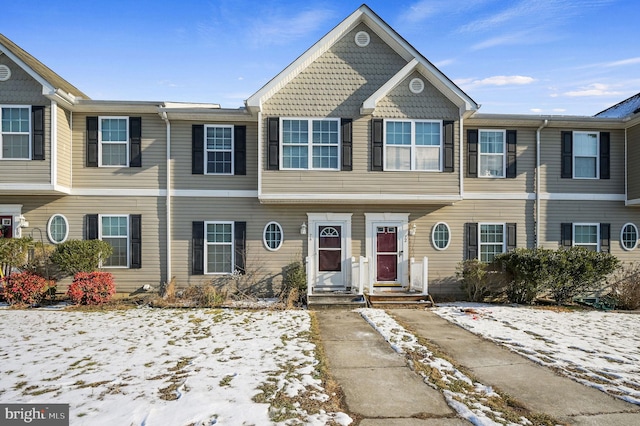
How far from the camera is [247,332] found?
7570mm

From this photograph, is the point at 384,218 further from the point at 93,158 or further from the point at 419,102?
the point at 93,158

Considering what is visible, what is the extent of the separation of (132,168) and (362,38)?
805cm

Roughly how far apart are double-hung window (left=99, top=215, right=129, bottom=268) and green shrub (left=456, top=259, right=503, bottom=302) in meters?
10.4

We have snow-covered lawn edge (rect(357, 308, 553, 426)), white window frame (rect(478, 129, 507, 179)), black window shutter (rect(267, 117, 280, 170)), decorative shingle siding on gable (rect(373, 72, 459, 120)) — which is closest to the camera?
snow-covered lawn edge (rect(357, 308, 553, 426))

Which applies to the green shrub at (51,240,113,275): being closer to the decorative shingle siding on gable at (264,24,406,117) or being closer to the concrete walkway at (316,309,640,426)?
the decorative shingle siding on gable at (264,24,406,117)

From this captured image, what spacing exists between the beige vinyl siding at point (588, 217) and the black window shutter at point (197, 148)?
1117 centimetres

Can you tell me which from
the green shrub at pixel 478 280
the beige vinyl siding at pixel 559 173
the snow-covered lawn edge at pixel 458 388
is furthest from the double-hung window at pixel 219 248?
the beige vinyl siding at pixel 559 173

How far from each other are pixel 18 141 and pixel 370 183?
33.2ft

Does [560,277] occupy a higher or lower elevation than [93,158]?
lower

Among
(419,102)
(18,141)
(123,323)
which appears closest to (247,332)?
(123,323)

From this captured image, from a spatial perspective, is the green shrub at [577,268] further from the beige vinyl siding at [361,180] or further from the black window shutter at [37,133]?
the black window shutter at [37,133]

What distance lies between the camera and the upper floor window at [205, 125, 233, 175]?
37.3ft

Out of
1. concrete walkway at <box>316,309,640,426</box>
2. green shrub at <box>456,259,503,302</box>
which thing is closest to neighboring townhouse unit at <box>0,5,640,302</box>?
green shrub at <box>456,259,503,302</box>

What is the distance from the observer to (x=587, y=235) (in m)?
12.1
